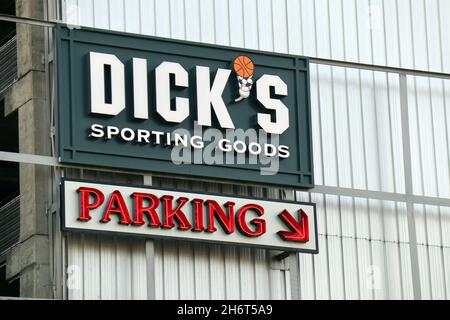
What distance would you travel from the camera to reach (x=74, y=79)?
35156 millimetres

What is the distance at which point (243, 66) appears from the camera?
3659 cm

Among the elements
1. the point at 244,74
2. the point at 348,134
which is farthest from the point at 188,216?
the point at 348,134

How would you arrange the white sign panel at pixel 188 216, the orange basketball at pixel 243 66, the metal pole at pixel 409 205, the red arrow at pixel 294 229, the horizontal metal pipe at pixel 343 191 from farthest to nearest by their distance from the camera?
the metal pole at pixel 409 205
the orange basketball at pixel 243 66
the red arrow at pixel 294 229
the horizontal metal pipe at pixel 343 191
the white sign panel at pixel 188 216

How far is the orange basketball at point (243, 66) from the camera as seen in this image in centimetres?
3650

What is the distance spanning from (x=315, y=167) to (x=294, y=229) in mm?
1681

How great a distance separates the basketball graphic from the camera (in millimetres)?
→ 36344

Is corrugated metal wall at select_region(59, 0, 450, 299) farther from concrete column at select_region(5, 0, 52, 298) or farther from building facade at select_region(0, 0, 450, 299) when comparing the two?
concrete column at select_region(5, 0, 52, 298)

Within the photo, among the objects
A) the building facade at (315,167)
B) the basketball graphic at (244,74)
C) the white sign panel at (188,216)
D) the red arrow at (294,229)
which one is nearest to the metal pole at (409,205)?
the building facade at (315,167)

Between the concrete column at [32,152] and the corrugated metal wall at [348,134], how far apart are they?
1.01 m

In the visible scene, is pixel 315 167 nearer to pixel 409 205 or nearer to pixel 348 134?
pixel 348 134

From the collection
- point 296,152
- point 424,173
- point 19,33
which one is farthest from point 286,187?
point 19,33

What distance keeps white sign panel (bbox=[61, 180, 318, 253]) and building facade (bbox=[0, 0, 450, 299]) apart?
366 millimetres

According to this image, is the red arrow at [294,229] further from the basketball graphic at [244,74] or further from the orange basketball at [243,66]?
the orange basketball at [243,66]

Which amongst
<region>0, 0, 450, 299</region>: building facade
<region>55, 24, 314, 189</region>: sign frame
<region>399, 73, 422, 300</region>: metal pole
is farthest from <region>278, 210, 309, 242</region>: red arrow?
<region>399, 73, 422, 300</region>: metal pole
